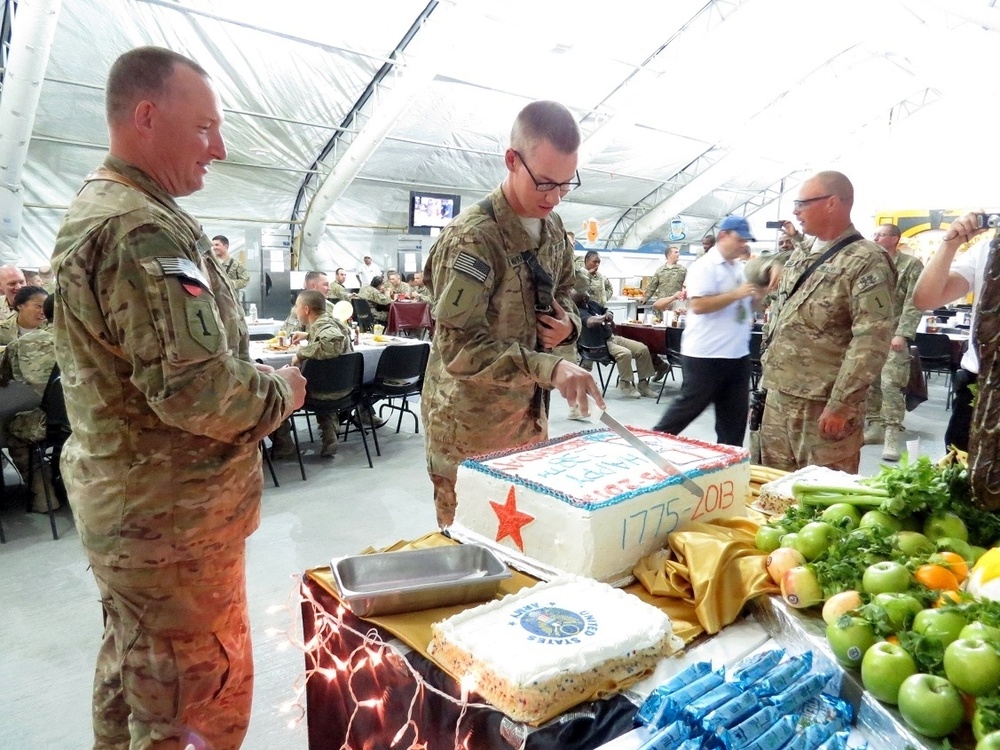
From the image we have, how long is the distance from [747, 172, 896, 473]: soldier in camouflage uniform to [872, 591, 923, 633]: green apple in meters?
1.54

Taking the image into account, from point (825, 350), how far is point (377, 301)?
8.50 m

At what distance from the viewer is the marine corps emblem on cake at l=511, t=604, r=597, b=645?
3.24 ft

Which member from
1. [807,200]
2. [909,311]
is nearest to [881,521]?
[807,200]

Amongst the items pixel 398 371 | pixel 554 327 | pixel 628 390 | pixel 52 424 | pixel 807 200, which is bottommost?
pixel 628 390

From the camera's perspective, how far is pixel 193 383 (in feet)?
3.73

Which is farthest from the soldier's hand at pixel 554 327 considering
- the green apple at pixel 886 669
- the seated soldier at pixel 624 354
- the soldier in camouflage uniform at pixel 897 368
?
the seated soldier at pixel 624 354

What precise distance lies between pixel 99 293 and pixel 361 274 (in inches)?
485

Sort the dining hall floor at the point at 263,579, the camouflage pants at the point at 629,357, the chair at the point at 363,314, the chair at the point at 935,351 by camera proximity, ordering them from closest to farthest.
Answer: the dining hall floor at the point at 263,579 < the chair at the point at 935,351 < the camouflage pants at the point at 629,357 < the chair at the point at 363,314

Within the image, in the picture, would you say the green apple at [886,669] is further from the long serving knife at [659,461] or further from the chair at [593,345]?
the chair at [593,345]

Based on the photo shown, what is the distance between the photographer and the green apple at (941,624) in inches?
34.0

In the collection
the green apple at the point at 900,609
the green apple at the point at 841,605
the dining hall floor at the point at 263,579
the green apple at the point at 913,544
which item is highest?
the green apple at the point at 913,544

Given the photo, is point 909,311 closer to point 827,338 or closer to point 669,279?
point 827,338

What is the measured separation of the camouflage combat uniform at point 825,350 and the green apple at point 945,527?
118cm

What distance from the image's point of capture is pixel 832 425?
242cm
